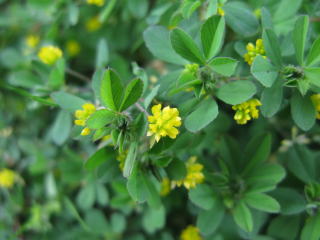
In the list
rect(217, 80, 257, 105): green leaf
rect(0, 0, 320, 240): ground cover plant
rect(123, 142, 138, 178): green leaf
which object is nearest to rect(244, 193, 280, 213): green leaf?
rect(0, 0, 320, 240): ground cover plant

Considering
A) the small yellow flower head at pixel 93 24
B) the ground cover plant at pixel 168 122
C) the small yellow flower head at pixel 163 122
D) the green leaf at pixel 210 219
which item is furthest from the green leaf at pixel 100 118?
the small yellow flower head at pixel 93 24

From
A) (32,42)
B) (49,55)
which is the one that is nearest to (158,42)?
(49,55)

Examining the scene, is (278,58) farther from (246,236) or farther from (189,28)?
(246,236)

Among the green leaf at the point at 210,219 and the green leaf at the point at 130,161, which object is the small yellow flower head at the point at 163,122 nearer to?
the green leaf at the point at 130,161

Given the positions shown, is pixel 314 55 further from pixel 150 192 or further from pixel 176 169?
pixel 150 192

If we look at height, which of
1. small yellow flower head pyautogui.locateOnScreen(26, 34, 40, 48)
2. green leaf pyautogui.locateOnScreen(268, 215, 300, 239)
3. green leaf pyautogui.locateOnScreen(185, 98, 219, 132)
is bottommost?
green leaf pyautogui.locateOnScreen(268, 215, 300, 239)

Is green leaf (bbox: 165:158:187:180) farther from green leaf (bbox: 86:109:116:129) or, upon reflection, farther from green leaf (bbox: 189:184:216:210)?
green leaf (bbox: 86:109:116:129)
